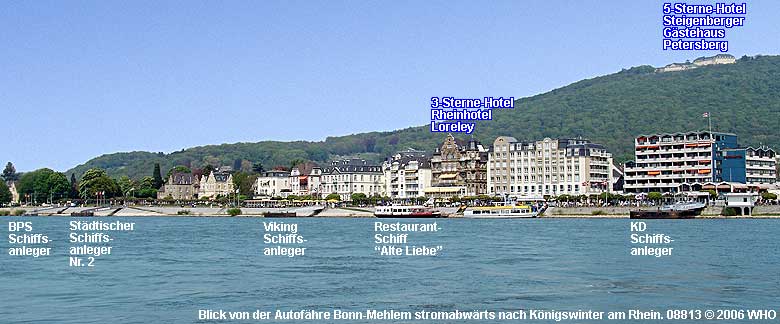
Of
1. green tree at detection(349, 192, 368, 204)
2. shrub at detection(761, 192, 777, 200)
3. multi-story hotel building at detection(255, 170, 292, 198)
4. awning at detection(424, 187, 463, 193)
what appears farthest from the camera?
multi-story hotel building at detection(255, 170, 292, 198)

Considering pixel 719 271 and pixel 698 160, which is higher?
pixel 698 160

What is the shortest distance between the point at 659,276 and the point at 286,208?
11418 cm

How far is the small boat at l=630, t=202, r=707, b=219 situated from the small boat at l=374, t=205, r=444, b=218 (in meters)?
25.5

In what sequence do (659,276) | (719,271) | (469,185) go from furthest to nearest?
1. (469,185)
2. (719,271)
3. (659,276)

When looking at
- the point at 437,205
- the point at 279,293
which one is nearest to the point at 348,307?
the point at 279,293

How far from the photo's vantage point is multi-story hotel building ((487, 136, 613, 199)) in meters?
147

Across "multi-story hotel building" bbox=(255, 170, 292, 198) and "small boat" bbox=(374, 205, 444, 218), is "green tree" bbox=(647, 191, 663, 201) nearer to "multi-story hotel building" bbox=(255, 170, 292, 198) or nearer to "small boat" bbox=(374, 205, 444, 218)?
"small boat" bbox=(374, 205, 444, 218)

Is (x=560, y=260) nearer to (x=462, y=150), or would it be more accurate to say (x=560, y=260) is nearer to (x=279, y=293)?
(x=279, y=293)

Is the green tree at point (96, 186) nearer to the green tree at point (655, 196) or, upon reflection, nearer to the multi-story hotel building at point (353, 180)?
the multi-story hotel building at point (353, 180)

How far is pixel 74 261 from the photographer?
43344 millimetres

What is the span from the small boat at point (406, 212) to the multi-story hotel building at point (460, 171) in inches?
1193

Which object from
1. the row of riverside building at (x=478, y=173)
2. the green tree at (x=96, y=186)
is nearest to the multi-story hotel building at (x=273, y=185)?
the row of riverside building at (x=478, y=173)

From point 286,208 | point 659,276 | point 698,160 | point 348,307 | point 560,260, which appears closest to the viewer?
point 348,307

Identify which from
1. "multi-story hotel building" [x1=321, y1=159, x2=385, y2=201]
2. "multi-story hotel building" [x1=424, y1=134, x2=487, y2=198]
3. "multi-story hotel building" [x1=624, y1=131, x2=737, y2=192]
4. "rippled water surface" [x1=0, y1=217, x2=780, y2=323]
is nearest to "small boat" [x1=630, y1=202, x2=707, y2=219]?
"multi-story hotel building" [x1=624, y1=131, x2=737, y2=192]
